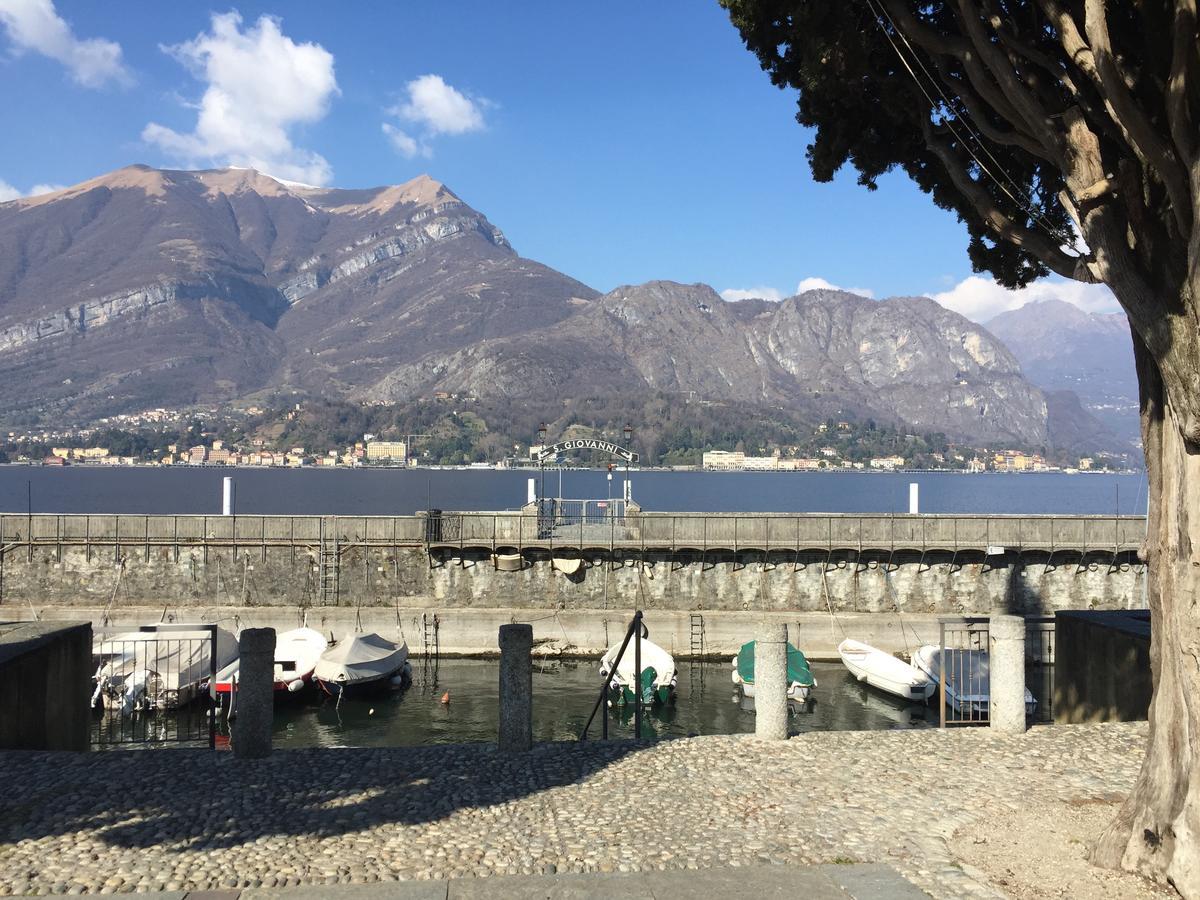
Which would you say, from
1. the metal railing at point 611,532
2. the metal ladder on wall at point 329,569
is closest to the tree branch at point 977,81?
the metal railing at point 611,532

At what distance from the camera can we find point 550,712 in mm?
26875

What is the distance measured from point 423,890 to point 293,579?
28.6 meters

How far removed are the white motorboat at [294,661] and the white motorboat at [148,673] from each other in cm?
72

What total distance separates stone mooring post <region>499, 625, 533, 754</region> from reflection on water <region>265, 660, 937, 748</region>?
13.0m

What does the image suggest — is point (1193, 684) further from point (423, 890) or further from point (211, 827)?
point (211, 827)

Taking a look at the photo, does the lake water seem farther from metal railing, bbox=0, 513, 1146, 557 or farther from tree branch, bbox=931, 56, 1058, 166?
tree branch, bbox=931, 56, 1058, 166

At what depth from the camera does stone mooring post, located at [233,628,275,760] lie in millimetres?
11172

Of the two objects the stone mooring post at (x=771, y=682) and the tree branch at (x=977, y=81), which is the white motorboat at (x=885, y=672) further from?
the tree branch at (x=977, y=81)

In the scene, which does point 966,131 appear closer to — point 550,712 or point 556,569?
→ point 550,712

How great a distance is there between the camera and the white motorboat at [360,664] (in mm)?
26781

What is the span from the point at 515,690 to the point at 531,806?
2.26 m

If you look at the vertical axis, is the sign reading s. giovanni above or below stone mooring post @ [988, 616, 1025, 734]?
above

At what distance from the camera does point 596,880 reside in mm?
7723

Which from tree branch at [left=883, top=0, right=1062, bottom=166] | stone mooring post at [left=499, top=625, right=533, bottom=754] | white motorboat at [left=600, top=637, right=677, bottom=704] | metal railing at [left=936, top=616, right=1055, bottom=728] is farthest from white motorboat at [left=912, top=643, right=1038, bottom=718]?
tree branch at [left=883, top=0, right=1062, bottom=166]
